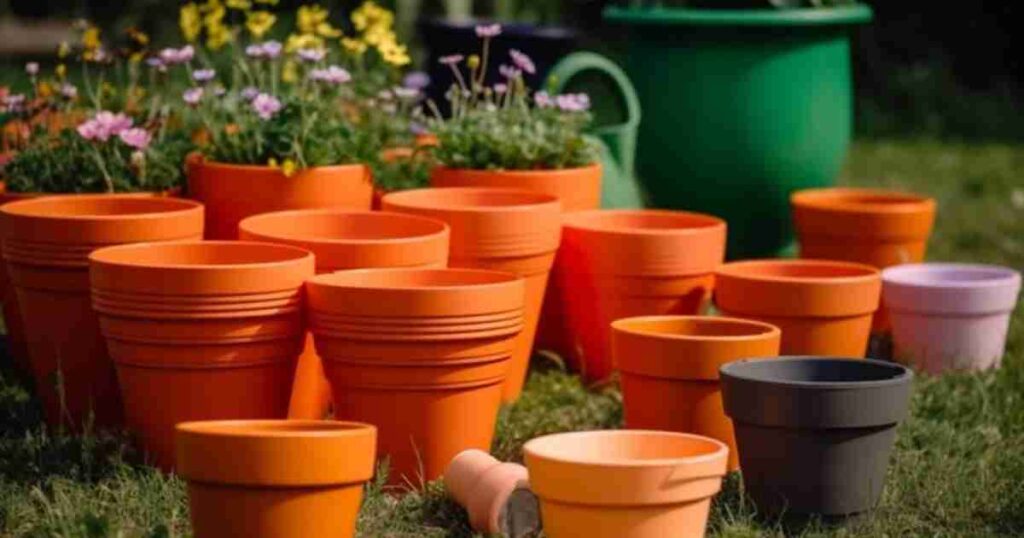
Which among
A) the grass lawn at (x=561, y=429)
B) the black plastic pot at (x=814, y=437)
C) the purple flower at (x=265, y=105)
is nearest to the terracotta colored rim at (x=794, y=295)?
the grass lawn at (x=561, y=429)

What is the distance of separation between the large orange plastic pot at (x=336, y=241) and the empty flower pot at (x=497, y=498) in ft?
1.34

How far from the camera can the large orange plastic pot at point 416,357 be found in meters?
3.08

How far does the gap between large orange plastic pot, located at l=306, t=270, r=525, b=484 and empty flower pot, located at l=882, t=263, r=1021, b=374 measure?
4.26ft

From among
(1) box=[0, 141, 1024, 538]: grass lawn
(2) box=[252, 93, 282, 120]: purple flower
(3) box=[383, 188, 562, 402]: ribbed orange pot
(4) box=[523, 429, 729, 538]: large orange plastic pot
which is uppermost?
(2) box=[252, 93, 282, 120]: purple flower

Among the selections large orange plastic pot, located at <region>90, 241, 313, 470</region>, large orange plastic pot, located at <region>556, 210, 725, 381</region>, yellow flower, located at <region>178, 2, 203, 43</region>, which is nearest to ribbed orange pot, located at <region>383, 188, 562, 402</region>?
large orange plastic pot, located at <region>556, 210, 725, 381</region>

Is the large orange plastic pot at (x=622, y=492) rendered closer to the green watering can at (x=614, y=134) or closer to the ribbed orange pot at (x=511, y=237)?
the ribbed orange pot at (x=511, y=237)

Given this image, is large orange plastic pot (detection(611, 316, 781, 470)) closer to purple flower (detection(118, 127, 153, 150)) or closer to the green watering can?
purple flower (detection(118, 127, 153, 150))

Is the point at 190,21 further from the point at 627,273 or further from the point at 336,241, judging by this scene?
the point at 627,273

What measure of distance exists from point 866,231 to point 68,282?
2.01 metres

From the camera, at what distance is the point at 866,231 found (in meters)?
4.62

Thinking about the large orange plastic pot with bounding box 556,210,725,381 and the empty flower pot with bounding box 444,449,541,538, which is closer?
the empty flower pot with bounding box 444,449,541,538

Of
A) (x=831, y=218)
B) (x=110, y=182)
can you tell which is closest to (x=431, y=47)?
(x=831, y=218)

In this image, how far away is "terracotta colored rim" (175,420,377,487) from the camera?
2.70 m

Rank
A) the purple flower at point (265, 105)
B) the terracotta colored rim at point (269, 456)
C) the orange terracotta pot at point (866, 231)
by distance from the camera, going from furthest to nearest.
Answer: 1. the orange terracotta pot at point (866, 231)
2. the purple flower at point (265, 105)
3. the terracotta colored rim at point (269, 456)
